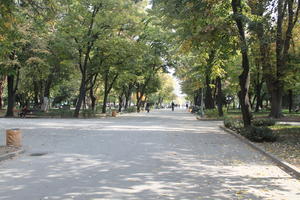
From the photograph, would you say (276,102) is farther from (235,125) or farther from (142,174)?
(142,174)

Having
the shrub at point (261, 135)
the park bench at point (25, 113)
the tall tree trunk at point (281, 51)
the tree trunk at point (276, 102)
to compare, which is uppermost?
the tall tree trunk at point (281, 51)

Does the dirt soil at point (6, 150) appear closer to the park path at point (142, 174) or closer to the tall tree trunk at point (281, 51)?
the park path at point (142, 174)

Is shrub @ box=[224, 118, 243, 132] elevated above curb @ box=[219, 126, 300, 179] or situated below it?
above

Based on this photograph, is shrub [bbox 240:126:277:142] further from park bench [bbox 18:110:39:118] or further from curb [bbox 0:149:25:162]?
park bench [bbox 18:110:39:118]

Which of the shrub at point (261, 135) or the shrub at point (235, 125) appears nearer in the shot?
the shrub at point (261, 135)

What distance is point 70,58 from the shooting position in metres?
35.0

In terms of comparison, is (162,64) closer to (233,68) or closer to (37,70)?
(233,68)

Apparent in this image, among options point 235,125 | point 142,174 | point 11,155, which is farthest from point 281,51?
point 11,155

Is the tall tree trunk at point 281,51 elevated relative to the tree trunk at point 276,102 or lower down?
elevated

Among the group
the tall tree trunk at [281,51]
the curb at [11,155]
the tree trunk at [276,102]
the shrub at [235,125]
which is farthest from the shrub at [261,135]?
the tree trunk at [276,102]

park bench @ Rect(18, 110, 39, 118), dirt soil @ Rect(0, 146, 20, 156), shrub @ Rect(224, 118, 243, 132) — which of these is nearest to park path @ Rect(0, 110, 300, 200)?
dirt soil @ Rect(0, 146, 20, 156)

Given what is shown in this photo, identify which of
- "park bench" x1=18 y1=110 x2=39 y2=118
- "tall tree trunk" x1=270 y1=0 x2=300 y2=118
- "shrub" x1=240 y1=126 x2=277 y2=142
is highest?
"tall tree trunk" x1=270 y1=0 x2=300 y2=118

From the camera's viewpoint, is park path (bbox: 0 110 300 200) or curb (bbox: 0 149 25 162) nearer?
park path (bbox: 0 110 300 200)

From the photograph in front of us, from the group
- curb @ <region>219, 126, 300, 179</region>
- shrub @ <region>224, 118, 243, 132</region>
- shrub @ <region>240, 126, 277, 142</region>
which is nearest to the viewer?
curb @ <region>219, 126, 300, 179</region>
